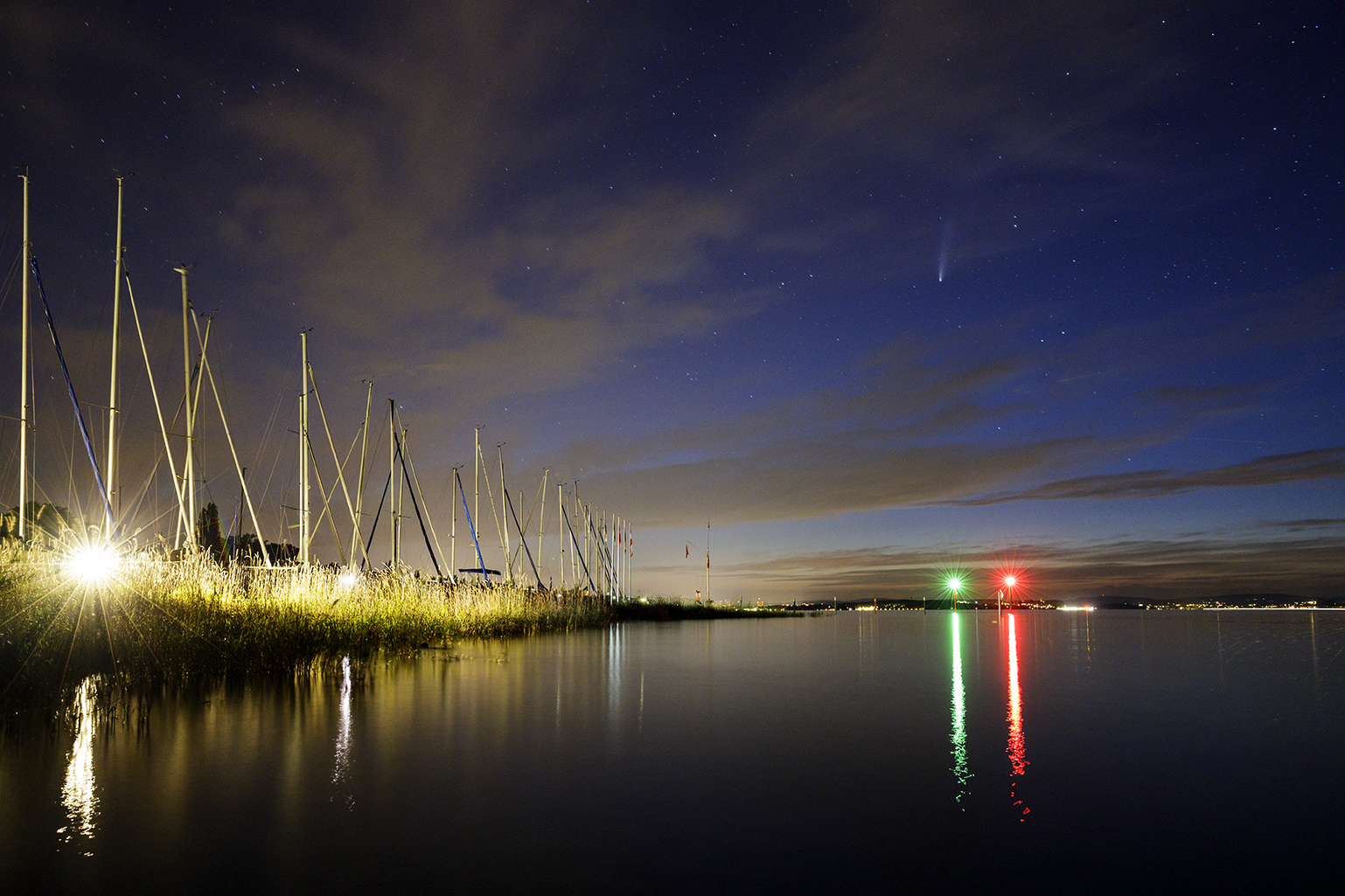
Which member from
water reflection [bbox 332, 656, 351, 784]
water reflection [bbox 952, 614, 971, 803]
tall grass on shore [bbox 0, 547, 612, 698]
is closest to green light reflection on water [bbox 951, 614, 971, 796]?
water reflection [bbox 952, 614, 971, 803]

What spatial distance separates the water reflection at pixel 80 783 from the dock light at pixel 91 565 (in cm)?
273

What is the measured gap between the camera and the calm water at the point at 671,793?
5.59m

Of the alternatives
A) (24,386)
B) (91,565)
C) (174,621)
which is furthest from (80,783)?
(24,386)

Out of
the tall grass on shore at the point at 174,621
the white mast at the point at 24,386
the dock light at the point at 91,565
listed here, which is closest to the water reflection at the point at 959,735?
the tall grass on shore at the point at 174,621

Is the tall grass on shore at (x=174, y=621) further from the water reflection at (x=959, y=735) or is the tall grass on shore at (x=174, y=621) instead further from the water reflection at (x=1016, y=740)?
the water reflection at (x=1016, y=740)

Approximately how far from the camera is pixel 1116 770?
8906 millimetres

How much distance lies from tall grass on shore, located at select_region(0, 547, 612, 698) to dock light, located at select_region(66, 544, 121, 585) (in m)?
0.06

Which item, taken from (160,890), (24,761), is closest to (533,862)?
(160,890)

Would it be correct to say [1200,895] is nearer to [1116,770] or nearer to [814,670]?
[1116,770]

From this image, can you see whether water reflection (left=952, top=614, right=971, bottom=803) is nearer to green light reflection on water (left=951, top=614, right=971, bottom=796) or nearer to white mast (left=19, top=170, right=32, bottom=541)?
green light reflection on water (left=951, top=614, right=971, bottom=796)

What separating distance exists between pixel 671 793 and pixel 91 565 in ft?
34.8

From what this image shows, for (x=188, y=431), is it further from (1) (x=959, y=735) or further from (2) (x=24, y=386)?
(1) (x=959, y=735)

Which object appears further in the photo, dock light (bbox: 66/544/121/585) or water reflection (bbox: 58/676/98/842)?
dock light (bbox: 66/544/121/585)

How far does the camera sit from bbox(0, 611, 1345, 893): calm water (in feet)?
18.4
